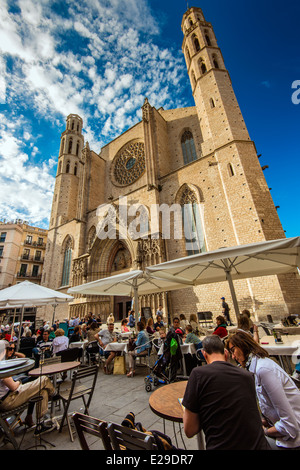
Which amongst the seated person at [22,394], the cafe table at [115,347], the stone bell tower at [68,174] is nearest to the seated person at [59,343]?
the cafe table at [115,347]

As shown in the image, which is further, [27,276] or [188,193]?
[27,276]

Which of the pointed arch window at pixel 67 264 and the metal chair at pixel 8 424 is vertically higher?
the pointed arch window at pixel 67 264

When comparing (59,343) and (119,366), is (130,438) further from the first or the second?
(119,366)

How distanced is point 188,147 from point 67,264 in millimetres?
15110

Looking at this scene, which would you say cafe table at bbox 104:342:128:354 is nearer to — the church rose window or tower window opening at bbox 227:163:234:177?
tower window opening at bbox 227:163:234:177

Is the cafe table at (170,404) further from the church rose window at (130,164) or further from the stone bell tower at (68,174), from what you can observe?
the stone bell tower at (68,174)

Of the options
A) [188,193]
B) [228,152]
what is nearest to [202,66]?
[228,152]

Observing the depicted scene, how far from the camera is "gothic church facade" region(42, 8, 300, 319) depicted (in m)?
9.58

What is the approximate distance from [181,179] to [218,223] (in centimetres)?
418

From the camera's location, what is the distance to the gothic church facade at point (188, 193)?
9.58 m

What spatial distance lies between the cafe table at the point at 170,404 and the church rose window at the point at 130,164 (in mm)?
16541

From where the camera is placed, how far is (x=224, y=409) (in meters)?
1.24

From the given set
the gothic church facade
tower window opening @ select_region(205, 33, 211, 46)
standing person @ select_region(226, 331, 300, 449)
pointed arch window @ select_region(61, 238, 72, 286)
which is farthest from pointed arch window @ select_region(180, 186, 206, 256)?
tower window opening @ select_region(205, 33, 211, 46)
